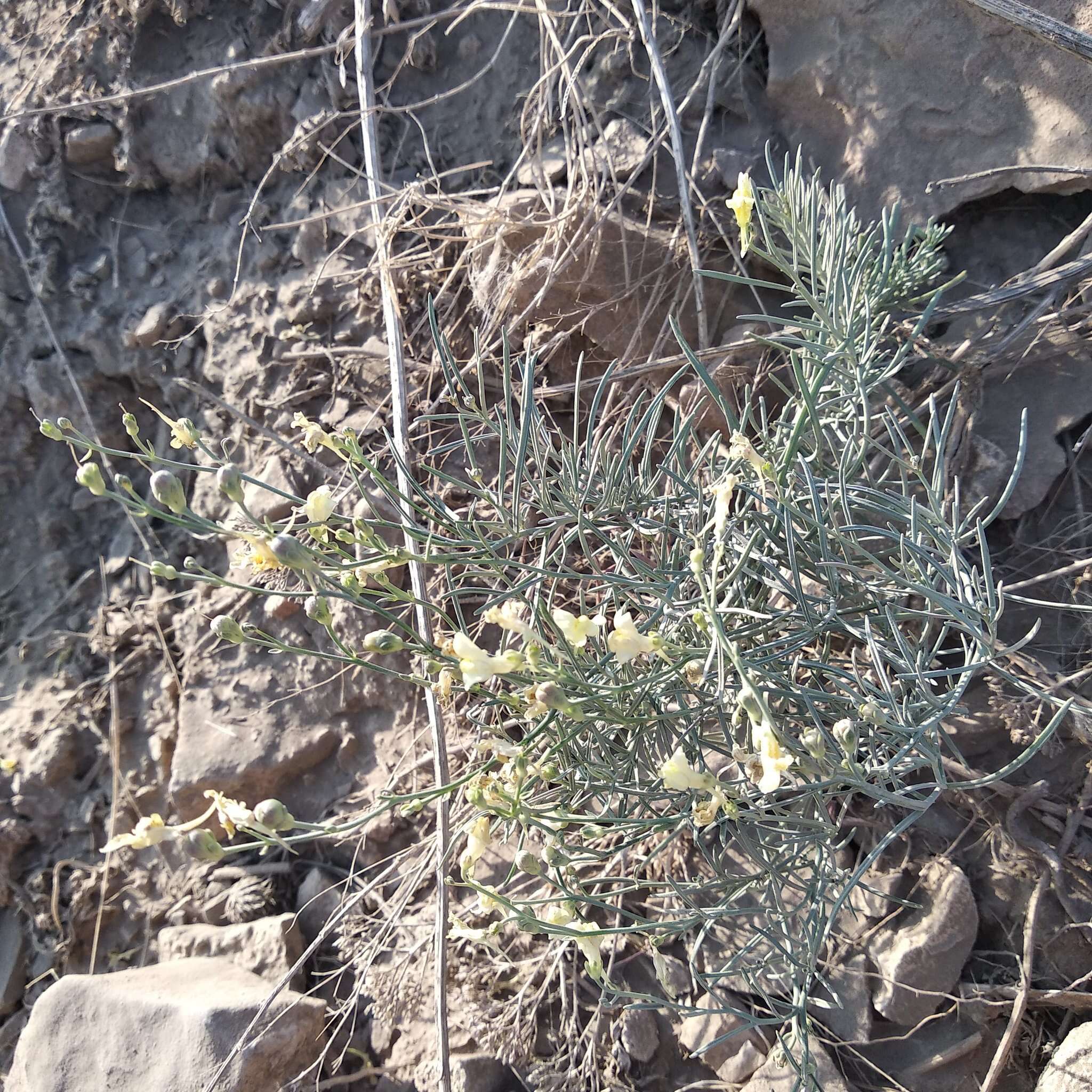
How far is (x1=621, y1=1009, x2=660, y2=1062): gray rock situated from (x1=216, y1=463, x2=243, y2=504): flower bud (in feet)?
4.41

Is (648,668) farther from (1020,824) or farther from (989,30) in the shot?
(989,30)

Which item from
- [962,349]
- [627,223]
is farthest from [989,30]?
[627,223]

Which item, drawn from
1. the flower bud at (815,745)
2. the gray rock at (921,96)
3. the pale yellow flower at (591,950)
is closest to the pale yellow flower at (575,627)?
the flower bud at (815,745)

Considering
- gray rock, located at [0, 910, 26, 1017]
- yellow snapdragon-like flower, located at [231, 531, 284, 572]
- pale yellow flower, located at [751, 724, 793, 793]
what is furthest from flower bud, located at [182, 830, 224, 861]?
gray rock, located at [0, 910, 26, 1017]

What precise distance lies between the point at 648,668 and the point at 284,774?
1.21 m

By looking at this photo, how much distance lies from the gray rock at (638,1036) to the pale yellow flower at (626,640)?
107cm

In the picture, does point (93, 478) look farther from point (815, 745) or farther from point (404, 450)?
point (815, 745)

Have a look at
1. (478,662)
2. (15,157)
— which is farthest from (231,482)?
(15,157)

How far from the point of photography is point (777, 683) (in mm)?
1404

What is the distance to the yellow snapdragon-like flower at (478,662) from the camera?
3.59ft

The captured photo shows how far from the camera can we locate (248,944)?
7.00ft

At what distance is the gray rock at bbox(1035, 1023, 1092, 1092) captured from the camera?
60.4 inches

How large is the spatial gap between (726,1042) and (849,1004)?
0.26 metres

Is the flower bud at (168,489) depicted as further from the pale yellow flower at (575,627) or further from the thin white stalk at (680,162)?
the thin white stalk at (680,162)
